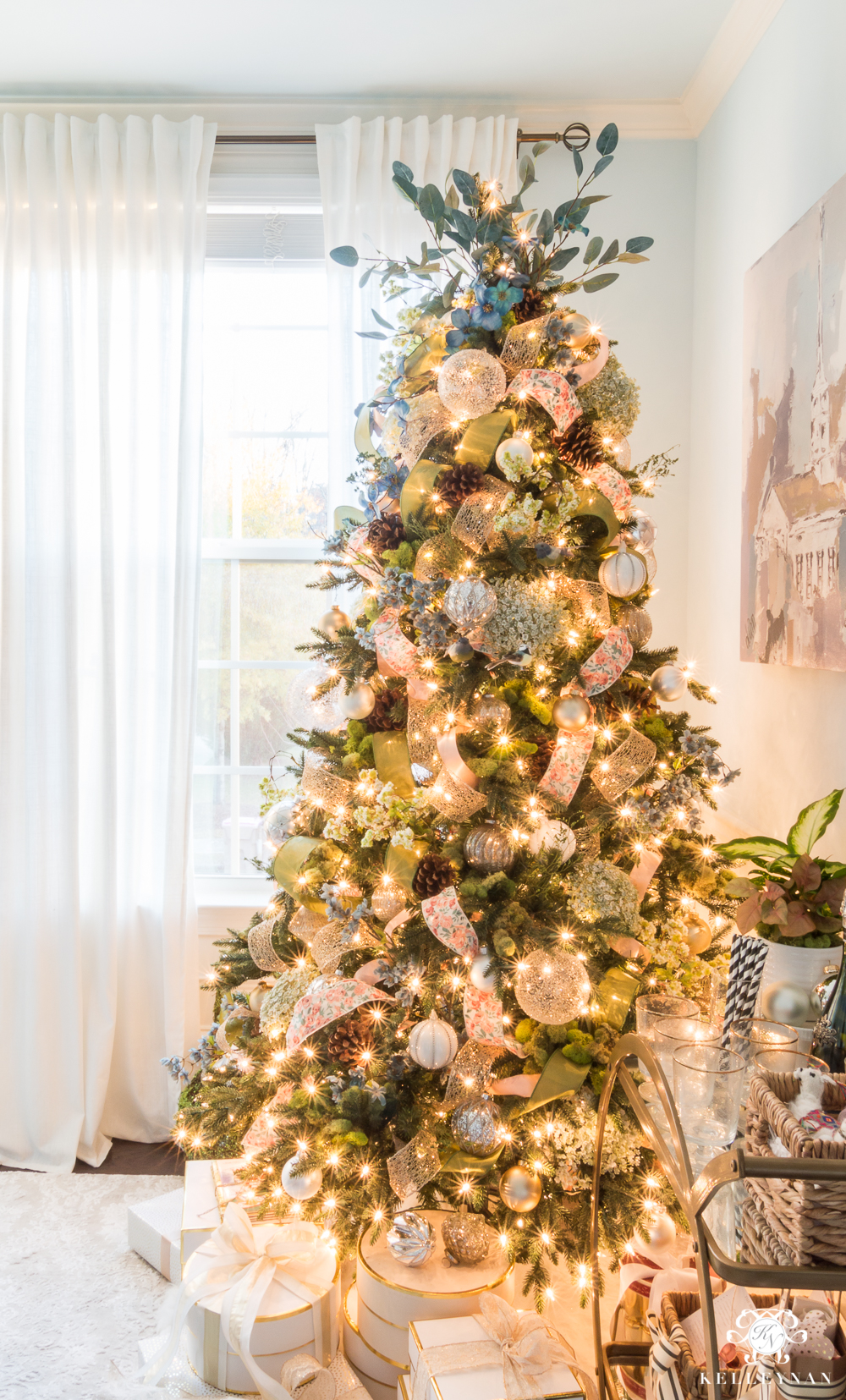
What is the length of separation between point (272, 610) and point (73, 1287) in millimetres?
1697

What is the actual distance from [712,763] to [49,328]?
2.07 meters

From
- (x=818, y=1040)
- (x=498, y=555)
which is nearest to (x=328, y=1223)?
(x=818, y=1040)

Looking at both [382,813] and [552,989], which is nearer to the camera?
[552,989]

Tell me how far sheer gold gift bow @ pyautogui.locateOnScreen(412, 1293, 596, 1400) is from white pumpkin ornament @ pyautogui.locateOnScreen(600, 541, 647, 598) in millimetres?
1042

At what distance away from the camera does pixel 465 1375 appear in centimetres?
117

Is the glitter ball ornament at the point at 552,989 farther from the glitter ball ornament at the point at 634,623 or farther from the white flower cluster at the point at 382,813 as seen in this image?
the glitter ball ornament at the point at 634,623

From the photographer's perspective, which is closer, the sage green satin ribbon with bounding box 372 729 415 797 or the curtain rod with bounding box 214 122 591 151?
the sage green satin ribbon with bounding box 372 729 415 797

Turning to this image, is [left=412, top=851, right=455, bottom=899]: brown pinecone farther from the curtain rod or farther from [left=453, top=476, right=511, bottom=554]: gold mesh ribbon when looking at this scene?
the curtain rod

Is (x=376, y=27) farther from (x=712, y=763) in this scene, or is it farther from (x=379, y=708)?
(x=712, y=763)

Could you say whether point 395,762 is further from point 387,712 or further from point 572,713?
point 572,713

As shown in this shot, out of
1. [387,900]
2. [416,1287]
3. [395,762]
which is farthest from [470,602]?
[416,1287]

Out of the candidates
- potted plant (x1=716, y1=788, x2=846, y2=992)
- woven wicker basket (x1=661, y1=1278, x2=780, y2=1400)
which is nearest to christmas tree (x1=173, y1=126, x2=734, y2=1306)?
potted plant (x1=716, y1=788, x2=846, y2=992)

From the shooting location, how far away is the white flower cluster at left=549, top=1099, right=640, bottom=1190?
1.37 m

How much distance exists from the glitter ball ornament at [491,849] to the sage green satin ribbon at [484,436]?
0.61m
